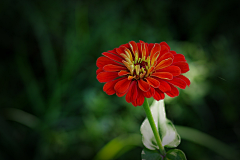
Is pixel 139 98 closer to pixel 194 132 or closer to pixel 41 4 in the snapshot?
pixel 194 132

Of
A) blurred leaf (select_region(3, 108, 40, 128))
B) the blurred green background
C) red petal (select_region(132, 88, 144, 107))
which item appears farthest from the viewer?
blurred leaf (select_region(3, 108, 40, 128))

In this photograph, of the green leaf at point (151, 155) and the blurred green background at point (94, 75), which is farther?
the blurred green background at point (94, 75)

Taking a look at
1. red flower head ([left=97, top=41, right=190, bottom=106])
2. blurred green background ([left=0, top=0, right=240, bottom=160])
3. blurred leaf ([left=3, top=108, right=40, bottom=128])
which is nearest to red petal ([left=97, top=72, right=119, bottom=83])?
red flower head ([left=97, top=41, right=190, bottom=106])

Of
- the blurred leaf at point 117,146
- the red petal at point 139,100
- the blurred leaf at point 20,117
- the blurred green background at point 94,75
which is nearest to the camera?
the red petal at point 139,100

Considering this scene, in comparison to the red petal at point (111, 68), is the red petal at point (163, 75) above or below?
below

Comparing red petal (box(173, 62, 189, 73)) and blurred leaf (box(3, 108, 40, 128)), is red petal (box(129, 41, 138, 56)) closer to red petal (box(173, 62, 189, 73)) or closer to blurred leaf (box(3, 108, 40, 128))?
red petal (box(173, 62, 189, 73))

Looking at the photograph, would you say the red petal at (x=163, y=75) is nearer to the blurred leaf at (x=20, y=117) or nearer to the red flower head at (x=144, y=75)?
the red flower head at (x=144, y=75)

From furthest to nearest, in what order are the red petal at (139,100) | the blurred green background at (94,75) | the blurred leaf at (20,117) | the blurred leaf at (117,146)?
the blurred leaf at (20,117) → the blurred green background at (94,75) → the blurred leaf at (117,146) → the red petal at (139,100)

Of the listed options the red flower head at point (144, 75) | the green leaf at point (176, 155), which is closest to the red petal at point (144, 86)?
the red flower head at point (144, 75)
